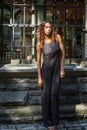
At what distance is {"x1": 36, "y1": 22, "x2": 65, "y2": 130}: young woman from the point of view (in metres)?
6.05

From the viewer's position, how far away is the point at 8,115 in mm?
6941

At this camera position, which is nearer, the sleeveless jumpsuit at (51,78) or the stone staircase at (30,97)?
the sleeveless jumpsuit at (51,78)

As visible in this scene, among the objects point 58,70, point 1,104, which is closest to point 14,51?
point 1,104

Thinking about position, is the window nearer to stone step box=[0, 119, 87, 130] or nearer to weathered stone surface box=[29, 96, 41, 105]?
weathered stone surface box=[29, 96, 41, 105]

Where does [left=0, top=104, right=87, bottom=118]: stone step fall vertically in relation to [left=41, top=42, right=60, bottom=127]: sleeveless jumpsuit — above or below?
below

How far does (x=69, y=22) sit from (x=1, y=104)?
6.57 feet

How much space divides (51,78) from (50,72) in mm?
95

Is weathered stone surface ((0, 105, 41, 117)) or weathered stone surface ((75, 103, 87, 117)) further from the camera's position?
weathered stone surface ((75, 103, 87, 117))

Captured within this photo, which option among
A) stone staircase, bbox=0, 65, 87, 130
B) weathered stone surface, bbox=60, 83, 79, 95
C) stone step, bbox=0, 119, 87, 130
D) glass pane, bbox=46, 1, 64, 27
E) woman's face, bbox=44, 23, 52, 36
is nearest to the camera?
woman's face, bbox=44, 23, 52, 36

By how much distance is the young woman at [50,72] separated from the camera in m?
6.05

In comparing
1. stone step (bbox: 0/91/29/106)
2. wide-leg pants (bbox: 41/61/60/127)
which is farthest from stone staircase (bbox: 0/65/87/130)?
wide-leg pants (bbox: 41/61/60/127)

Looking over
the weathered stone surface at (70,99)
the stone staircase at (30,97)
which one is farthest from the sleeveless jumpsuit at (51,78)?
the weathered stone surface at (70,99)

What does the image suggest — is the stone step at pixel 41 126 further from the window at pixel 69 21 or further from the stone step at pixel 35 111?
the window at pixel 69 21

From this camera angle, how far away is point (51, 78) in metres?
6.07
